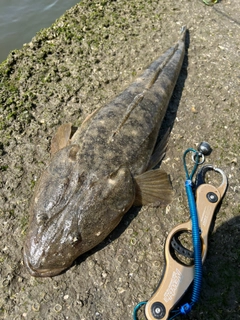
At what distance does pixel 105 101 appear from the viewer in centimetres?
423

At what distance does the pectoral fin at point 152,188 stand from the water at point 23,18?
396 cm

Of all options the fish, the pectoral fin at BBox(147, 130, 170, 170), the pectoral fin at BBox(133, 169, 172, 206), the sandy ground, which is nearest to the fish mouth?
the fish

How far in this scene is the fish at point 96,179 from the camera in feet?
9.08

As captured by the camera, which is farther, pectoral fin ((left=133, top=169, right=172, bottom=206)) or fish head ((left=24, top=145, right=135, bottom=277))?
pectoral fin ((left=133, top=169, right=172, bottom=206))

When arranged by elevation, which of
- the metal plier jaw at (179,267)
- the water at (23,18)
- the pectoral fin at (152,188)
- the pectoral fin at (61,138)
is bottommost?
the metal plier jaw at (179,267)

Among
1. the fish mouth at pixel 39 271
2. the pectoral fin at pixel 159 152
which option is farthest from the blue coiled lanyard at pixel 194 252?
the fish mouth at pixel 39 271

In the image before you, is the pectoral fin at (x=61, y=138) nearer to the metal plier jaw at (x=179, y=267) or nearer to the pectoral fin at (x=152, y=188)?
the pectoral fin at (x=152, y=188)

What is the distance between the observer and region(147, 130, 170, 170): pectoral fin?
3.63 metres

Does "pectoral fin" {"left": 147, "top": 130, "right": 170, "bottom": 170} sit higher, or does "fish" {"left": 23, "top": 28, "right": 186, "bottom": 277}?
"fish" {"left": 23, "top": 28, "right": 186, "bottom": 277}

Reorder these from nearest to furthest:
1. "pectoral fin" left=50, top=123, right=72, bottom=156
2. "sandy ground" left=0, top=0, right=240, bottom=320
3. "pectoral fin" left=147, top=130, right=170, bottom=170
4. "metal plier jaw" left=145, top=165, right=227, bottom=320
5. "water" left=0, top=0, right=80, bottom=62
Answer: "metal plier jaw" left=145, top=165, right=227, bottom=320
"sandy ground" left=0, top=0, right=240, bottom=320
"pectoral fin" left=50, top=123, right=72, bottom=156
"pectoral fin" left=147, top=130, right=170, bottom=170
"water" left=0, top=0, right=80, bottom=62

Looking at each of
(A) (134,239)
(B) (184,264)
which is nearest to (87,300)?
(A) (134,239)

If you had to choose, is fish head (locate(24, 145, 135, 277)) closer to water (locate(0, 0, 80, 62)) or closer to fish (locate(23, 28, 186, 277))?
fish (locate(23, 28, 186, 277))

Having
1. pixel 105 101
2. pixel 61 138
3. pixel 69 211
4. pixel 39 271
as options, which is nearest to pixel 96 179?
pixel 69 211

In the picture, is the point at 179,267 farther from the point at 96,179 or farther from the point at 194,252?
the point at 96,179
